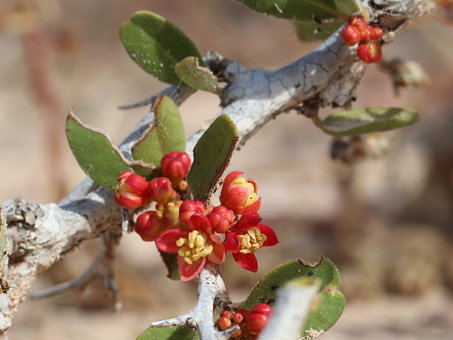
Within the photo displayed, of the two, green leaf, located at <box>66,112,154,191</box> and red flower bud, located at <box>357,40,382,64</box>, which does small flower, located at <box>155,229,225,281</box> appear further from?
red flower bud, located at <box>357,40,382,64</box>

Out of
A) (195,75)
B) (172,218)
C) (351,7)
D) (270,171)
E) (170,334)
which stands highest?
(270,171)

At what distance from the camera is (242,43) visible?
434 cm

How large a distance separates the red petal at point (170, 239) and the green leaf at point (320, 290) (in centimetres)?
8

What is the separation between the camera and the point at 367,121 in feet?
2.14

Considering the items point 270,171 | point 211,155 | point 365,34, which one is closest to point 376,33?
point 365,34

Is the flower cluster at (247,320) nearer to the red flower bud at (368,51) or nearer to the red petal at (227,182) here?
the red petal at (227,182)

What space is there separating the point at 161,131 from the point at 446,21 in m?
0.57

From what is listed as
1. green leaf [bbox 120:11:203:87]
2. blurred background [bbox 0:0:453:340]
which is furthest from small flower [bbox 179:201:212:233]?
blurred background [bbox 0:0:453:340]

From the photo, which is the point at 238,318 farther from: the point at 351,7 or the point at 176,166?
the point at 351,7

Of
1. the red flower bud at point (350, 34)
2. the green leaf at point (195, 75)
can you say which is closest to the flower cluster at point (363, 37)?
the red flower bud at point (350, 34)

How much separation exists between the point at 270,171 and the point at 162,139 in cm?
294

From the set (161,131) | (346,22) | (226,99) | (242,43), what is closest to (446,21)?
(346,22)

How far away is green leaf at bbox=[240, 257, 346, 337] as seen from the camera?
0.49 m

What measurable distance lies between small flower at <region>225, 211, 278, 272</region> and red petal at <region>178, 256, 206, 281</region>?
0.10ft
